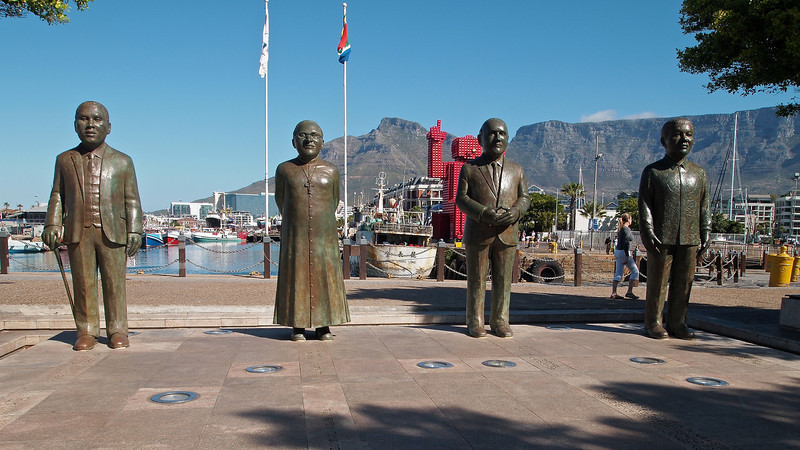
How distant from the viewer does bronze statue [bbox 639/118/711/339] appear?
646 cm

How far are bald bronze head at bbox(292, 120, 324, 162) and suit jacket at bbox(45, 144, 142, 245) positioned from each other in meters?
1.69

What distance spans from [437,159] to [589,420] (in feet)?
92.9

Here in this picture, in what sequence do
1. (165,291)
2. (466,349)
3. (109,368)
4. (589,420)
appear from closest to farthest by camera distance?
(589,420), (109,368), (466,349), (165,291)

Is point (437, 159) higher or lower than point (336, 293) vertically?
higher

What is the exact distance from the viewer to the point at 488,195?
6457mm

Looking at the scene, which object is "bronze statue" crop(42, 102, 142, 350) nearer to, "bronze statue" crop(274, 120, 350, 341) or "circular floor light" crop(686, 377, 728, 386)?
"bronze statue" crop(274, 120, 350, 341)

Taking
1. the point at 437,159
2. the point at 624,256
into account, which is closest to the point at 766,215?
the point at 437,159

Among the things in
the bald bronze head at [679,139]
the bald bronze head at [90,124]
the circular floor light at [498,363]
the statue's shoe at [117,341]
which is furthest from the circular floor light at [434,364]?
the bald bronze head at [90,124]

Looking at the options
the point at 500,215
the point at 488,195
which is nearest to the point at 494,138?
the point at 488,195

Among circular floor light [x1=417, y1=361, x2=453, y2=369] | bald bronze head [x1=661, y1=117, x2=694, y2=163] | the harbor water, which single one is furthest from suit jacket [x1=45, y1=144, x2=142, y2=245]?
the harbor water

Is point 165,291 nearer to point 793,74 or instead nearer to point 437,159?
point 793,74

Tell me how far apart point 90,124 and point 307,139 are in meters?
2.06

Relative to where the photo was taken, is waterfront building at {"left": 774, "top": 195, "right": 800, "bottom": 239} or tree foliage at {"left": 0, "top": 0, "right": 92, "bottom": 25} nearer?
tree foliage at {"left": 0, "top": 0, "right": 92, "bottom": 25}

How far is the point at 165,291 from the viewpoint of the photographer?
11.8 meters
